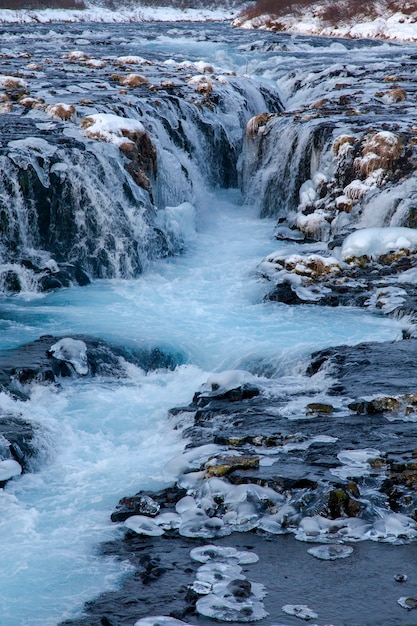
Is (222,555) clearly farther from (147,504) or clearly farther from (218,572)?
(147,504)

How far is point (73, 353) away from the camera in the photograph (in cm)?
952

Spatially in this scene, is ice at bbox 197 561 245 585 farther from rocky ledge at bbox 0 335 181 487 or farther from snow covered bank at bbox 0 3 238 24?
snow covered bank at bbox 0 3 238 24

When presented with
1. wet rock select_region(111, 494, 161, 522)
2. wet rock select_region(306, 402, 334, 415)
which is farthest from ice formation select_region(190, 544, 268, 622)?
wet rock select_region(306, 402, 334, 415)

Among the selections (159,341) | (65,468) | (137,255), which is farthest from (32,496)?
(137,255)

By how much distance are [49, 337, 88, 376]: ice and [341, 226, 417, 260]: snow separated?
5.27 meters

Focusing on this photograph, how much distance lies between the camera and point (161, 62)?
27.0 meters

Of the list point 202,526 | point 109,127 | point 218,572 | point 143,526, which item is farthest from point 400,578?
point 109,127

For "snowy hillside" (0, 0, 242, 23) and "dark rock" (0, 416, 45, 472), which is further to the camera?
"snowy hillside" (0, 0, 242, 23)

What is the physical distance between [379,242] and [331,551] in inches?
329

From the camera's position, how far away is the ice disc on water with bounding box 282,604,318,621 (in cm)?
477

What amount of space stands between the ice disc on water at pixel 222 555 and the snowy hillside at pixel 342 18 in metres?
33.4

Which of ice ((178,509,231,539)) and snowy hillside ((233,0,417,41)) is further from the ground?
snowy hillside ((233,0,417,41))

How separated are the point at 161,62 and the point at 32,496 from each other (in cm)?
2275

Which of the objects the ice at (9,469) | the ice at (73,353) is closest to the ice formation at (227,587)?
the ice at (9,469)
